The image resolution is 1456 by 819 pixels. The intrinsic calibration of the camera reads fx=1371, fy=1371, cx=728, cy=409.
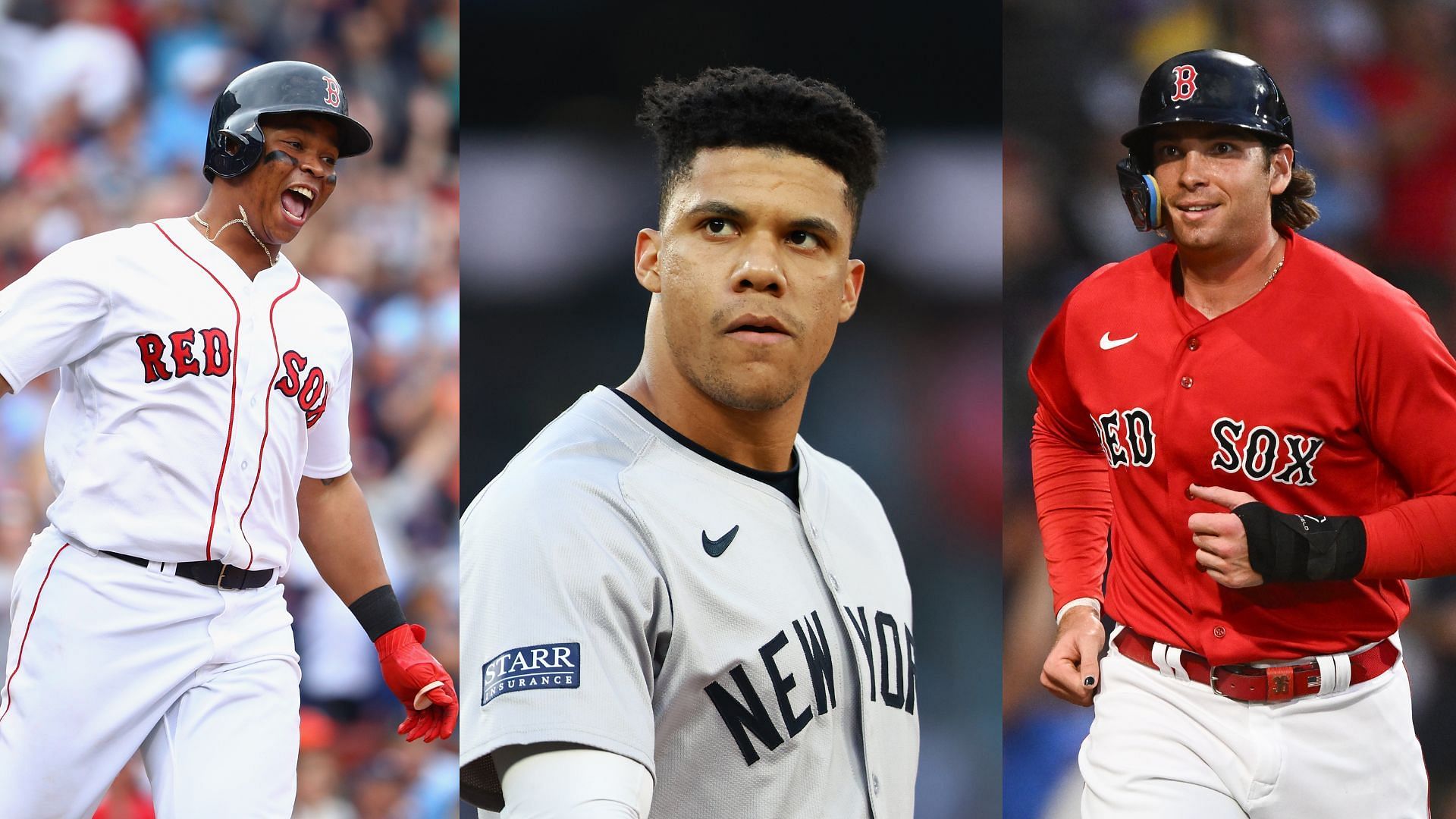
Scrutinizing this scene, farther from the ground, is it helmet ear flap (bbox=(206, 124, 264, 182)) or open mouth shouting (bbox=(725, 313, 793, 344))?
helmet ear flap (bbox=(206, 124, 264, 182))

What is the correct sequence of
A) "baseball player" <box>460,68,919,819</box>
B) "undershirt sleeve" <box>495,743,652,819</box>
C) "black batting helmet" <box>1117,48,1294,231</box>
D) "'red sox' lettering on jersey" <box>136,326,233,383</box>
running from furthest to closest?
"black batting helmet" <box>1117,48,1294,231</box> < "'red sox' lettering on jersey" <box>136,326,233,383</box> < "baseball player" <box>460,68,919,819</box> < "undershirt sleeve" <box>495,743,652,819</box>

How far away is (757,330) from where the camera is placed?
2270mm

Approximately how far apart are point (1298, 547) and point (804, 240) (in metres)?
1.12

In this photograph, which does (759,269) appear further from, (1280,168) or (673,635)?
(1280,168)

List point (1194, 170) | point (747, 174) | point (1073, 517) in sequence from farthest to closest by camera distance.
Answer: point (1073, 517) < point (1194, 170) < point (747, 174)

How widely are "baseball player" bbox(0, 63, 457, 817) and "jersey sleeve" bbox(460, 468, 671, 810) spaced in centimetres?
53

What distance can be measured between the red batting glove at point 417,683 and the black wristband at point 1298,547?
5.08 ft

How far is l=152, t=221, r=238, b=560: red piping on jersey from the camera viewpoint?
2381mm

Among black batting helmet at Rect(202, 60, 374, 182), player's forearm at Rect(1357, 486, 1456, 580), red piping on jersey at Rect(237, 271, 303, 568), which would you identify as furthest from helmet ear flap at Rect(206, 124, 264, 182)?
player's forearm at Rect(1357, 486, 1456, 580)

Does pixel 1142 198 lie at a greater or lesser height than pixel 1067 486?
greater

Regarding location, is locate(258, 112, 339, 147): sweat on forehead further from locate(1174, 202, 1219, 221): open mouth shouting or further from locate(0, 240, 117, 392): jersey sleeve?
locate(1174, 202, 1219, 221): open mouth shouting

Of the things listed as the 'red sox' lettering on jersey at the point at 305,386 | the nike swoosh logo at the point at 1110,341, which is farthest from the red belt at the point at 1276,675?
the 'red sox' lettering on jersey at the point at 305,386

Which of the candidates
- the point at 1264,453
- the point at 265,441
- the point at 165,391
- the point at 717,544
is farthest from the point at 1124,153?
the point at 165,391

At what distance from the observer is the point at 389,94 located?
2.72 m
